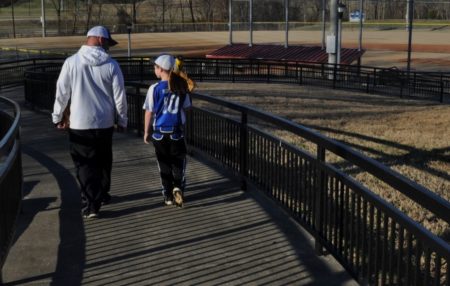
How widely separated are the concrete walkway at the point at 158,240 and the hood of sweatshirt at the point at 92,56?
1.49 metres

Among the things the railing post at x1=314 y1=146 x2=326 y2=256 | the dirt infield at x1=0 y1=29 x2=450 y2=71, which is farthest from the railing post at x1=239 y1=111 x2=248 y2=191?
the dirt infield at x1=0 y1=29 x2=450 y2=71

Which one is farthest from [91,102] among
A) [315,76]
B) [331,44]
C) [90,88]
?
[331,44]

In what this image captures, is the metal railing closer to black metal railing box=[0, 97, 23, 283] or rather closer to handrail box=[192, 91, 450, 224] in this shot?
handrail box=[192, 91, 450, 224]

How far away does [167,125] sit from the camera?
6582 mm

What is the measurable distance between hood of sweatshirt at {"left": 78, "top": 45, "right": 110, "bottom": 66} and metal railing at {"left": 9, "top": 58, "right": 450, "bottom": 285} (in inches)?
63.3

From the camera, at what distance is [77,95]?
604 cm

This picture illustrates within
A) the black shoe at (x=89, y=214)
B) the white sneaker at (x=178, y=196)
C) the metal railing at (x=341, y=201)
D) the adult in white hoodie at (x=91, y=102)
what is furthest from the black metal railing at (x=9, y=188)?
the metal railing at (x=341, y=201)

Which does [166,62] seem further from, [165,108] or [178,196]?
[178,196]

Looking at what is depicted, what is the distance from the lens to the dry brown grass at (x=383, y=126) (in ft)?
32.8

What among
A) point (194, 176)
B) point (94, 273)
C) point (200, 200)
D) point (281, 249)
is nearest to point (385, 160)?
point (194, 176)

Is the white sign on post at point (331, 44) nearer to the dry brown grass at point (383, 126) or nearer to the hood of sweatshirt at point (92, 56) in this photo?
the dry brown grass at point (383, 126)

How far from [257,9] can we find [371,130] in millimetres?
96324

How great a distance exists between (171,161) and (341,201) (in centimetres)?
248

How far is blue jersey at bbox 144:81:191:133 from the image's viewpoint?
6.52 m
